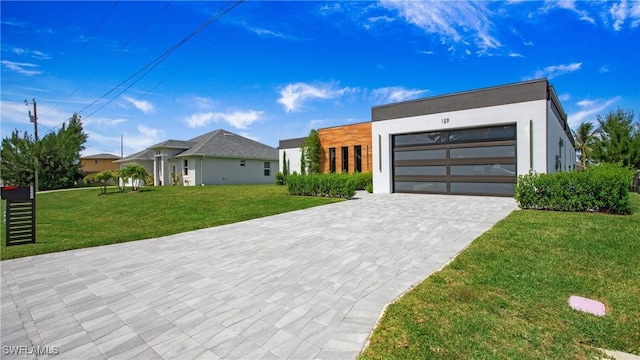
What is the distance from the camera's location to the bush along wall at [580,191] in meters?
7.68

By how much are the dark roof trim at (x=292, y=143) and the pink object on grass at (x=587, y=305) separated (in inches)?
796

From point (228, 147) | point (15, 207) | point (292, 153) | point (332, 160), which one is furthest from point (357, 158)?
point (15, 207)

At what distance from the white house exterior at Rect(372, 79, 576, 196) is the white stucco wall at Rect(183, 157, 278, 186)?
1528 cm

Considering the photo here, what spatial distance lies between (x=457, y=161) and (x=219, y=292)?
40.8 feet

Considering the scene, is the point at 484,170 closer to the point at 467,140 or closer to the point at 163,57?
the point at 467,140

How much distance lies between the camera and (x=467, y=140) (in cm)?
1278

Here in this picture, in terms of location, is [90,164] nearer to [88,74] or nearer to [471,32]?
[88,74]

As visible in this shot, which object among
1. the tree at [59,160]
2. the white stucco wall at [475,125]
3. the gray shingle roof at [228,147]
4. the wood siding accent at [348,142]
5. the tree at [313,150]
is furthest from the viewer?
the tree at [59,160]

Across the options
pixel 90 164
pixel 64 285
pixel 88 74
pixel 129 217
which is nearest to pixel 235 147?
pixel 88 74

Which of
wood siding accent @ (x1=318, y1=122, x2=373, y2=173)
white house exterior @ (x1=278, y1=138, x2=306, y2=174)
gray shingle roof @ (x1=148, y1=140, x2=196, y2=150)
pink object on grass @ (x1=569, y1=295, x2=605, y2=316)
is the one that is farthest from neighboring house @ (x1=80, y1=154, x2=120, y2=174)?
pink object on grass @ (x1=569, y1=295, x2=605, y2=316)

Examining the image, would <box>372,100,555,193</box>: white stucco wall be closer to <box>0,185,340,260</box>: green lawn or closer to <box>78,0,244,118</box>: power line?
<box>0,185,340,260</box>: green lawn

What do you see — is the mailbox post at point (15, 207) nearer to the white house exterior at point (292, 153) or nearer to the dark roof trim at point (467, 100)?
the dark roof trim at point (467, 100)

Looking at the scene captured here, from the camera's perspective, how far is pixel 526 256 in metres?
4.34

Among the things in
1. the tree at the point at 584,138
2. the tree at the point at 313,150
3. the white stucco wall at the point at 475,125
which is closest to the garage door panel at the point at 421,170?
the white stucco wall at the point at 475,125
